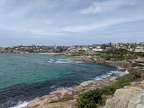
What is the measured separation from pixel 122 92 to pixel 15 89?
23.8 metres

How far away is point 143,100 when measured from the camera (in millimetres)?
9250

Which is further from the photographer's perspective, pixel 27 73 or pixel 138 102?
pixel 27 73

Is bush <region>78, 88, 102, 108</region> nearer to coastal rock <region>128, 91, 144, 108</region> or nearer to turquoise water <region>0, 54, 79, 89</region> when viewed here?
coastal rock <region>128, 91, 144, 108</region>

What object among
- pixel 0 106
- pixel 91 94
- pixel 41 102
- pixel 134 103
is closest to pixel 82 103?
pixel 91 94

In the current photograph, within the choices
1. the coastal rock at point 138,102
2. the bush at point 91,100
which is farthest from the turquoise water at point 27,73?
the coastal rock at point 138,102

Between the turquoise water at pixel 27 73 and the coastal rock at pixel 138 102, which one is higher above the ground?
the coastal rock at pixel 138 102

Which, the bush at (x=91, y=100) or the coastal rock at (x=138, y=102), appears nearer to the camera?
the coastal rock at (x=138, y=102)

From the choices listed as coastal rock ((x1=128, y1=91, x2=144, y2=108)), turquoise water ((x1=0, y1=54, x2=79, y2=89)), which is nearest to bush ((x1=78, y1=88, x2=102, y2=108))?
coastal rock ((x1=128, y1=91, x2=144, y2=108))

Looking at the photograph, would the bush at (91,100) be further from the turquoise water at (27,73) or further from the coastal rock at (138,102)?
the turquoise water at (27,73)

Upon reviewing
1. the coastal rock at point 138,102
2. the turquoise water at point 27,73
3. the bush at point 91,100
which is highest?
the coastal rock at point 138,102

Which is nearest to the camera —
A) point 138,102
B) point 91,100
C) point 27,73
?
point 138,102

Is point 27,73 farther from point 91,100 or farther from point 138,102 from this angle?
point 138,102

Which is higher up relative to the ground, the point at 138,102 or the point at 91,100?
the point at 138,102

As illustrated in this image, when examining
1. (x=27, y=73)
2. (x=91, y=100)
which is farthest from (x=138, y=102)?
(x=27, y=73)
